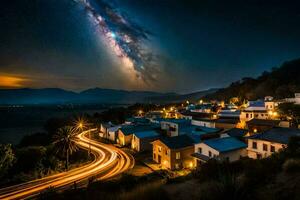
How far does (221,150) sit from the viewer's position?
2303 centimetres

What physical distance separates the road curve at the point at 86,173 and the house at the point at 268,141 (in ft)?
55.0

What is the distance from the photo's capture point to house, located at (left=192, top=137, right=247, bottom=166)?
23158 mm

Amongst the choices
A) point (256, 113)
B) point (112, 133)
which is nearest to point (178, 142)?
point (112, 133)

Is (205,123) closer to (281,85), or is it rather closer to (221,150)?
(221,150)

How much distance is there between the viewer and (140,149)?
36125 millimetres

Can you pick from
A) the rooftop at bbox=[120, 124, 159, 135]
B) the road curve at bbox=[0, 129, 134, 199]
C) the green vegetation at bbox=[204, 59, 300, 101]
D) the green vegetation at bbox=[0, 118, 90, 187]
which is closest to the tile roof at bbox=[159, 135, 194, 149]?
the road curve at bbox=[0, 129, 134, 199]

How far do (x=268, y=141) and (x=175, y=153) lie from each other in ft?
38.5

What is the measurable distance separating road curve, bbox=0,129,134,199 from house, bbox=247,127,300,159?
1677 centimetres

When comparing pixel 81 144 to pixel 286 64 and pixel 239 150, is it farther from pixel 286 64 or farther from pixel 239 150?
pixel 286 64

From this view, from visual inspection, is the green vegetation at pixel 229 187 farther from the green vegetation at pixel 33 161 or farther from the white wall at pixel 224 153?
the green vegetation at pixel 33 161

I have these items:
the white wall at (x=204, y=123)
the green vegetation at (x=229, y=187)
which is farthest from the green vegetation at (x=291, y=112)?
the green vegetation at (x=229, y=187)

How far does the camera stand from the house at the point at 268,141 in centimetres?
2234

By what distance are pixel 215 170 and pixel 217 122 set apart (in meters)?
32.7

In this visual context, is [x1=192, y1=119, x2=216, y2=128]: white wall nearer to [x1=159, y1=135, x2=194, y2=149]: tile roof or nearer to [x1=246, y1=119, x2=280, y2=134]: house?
[x1=246, y1=119, x2=280, y2=134]: house
